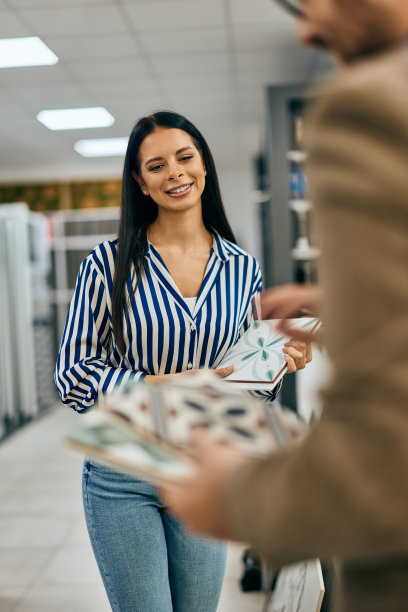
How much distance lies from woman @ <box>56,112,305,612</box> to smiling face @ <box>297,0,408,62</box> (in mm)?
865

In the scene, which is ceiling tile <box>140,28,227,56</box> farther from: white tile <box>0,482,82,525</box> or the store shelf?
white tile <box>0,482,82,525</box>

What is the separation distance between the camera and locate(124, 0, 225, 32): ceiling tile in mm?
4531

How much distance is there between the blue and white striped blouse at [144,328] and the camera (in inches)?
55.7

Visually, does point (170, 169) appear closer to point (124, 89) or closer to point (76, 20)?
point (76, 20)

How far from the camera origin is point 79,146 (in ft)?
30.0

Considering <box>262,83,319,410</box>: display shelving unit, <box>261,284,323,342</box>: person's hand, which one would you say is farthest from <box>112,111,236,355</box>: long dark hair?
<box>262,83,319,410</box>: display shelving unit

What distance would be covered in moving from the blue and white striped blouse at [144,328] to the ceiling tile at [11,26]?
3795 millimetres

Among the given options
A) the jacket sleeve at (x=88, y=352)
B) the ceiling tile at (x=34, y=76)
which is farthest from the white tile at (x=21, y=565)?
the ceiling tile at (x=34, y=76)

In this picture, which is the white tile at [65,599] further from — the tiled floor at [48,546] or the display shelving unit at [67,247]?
the display shelving unit at [67,247]

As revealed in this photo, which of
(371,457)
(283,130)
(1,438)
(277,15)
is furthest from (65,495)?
(371,457)

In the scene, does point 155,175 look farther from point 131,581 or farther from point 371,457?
point 371,457

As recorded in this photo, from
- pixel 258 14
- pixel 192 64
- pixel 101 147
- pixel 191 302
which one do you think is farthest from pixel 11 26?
pixel 101 147

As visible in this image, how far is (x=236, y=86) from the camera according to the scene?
21.6 feet

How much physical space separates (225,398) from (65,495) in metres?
3.94
